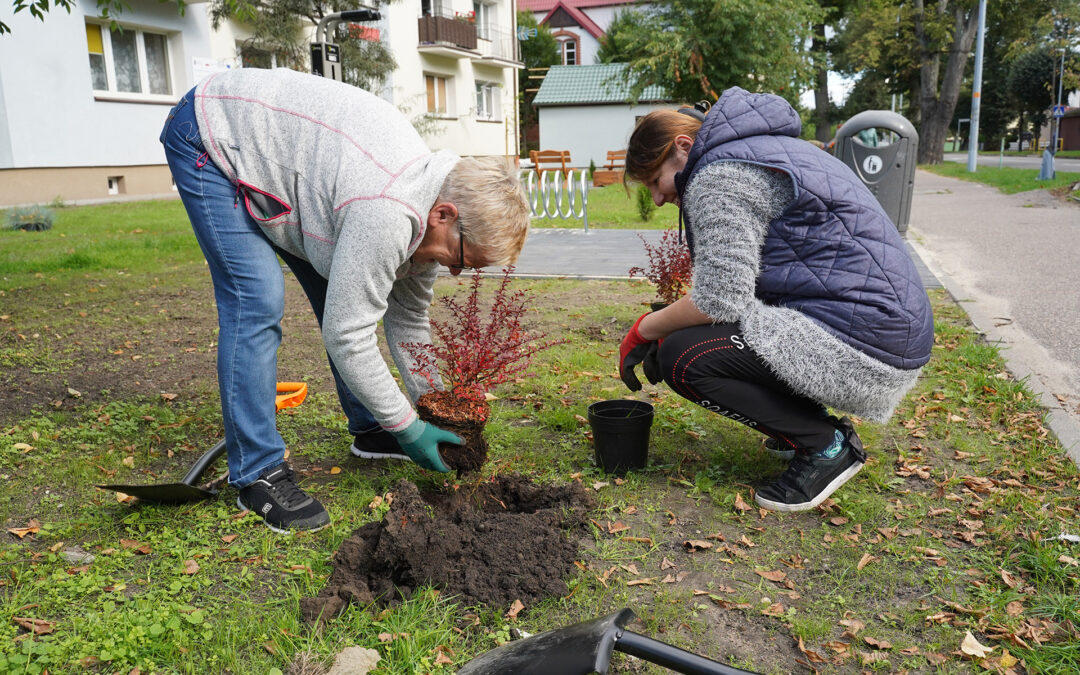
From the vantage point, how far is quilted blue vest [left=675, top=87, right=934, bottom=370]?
2.75m

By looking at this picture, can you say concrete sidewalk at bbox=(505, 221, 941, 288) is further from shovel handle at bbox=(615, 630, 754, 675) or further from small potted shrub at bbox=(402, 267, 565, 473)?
shovel handle at bbox=(615, 630, 754, 675)

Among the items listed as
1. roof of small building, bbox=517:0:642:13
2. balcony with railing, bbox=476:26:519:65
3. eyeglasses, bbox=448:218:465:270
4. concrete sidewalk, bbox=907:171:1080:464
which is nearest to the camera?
eyeglasses, bbox=448:218:465:270

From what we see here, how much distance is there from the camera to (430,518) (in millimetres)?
2656

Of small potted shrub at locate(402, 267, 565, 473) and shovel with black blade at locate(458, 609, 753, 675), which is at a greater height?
small potted shrub at locate(402, 267, 565, 473)

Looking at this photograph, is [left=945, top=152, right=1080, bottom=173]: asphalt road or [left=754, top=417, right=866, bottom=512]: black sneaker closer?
[left=754, top=417, right=866, bottom=512]: black sneaker

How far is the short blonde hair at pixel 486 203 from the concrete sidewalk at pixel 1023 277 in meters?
2.53

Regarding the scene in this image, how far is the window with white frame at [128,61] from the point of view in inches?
633

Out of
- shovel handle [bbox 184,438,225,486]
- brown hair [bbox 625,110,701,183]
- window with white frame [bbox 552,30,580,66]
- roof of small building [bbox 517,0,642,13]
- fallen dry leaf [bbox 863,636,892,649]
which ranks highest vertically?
roof of small building [bbox 517,0,642,13]

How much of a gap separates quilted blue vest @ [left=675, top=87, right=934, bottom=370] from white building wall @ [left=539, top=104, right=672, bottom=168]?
3579cm

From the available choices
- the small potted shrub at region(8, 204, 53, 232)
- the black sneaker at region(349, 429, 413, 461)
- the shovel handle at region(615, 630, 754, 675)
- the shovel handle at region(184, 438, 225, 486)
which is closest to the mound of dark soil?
the black sneaker at region(349, 429, 413, 461)

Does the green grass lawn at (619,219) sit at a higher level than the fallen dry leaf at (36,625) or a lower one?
higher

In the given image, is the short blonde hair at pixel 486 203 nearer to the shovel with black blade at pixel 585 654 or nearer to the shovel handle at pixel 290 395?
the shovel with black blade at pixel 585 654

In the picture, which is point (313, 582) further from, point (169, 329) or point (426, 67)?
point (426, 67)

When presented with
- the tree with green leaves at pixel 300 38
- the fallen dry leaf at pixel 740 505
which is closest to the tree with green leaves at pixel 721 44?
the tree with green leaves at pixel 300 38
